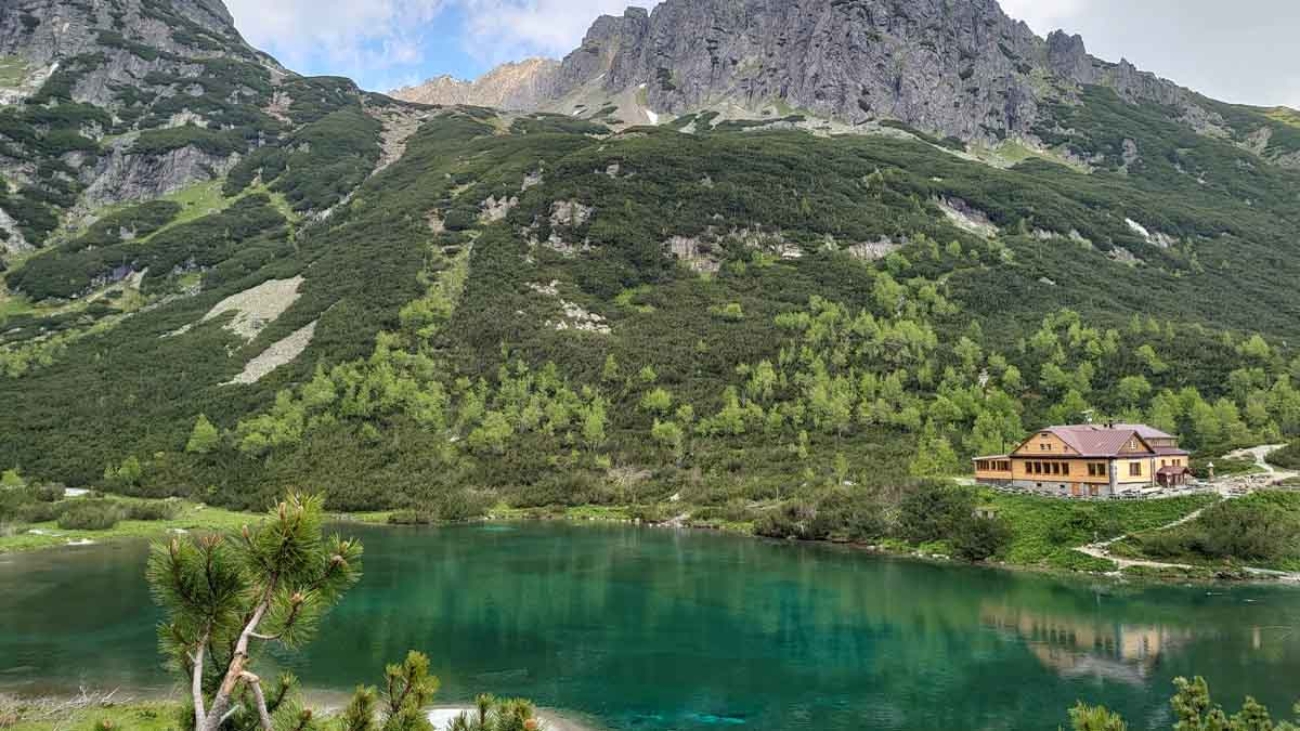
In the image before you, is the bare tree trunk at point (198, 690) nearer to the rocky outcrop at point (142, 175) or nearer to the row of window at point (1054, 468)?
the row of window at point (1054, 468)

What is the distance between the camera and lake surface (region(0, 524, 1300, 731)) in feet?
89.6

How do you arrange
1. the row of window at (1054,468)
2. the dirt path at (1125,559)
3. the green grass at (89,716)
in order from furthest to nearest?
the row of window at (1054,468), the dirt path at (1125,559), the green grass at (89,716)

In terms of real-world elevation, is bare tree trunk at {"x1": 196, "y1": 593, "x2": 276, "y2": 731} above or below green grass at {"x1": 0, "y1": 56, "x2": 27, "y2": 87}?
below

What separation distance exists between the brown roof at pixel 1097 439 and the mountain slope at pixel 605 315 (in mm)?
15769

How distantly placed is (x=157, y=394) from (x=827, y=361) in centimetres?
8756

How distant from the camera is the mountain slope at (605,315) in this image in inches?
3428

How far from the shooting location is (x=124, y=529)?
6775 cm

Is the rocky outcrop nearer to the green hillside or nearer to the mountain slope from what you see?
the mountain slope

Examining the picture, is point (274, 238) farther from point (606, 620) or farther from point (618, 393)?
point (606, 620)

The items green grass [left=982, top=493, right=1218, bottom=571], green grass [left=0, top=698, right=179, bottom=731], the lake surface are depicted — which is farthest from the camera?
green grass [left=982, top=493, right=1218, bottom=571]

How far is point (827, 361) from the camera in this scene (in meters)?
105

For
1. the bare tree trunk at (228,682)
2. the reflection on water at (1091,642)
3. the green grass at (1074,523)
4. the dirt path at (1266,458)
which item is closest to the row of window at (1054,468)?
the green grass at (1074,523)

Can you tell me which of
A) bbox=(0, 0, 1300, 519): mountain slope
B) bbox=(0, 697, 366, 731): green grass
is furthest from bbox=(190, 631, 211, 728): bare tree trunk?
bbox=(0, 0, 1300, 519): mountain slope

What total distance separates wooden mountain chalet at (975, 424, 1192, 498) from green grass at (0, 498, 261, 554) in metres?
59.0
